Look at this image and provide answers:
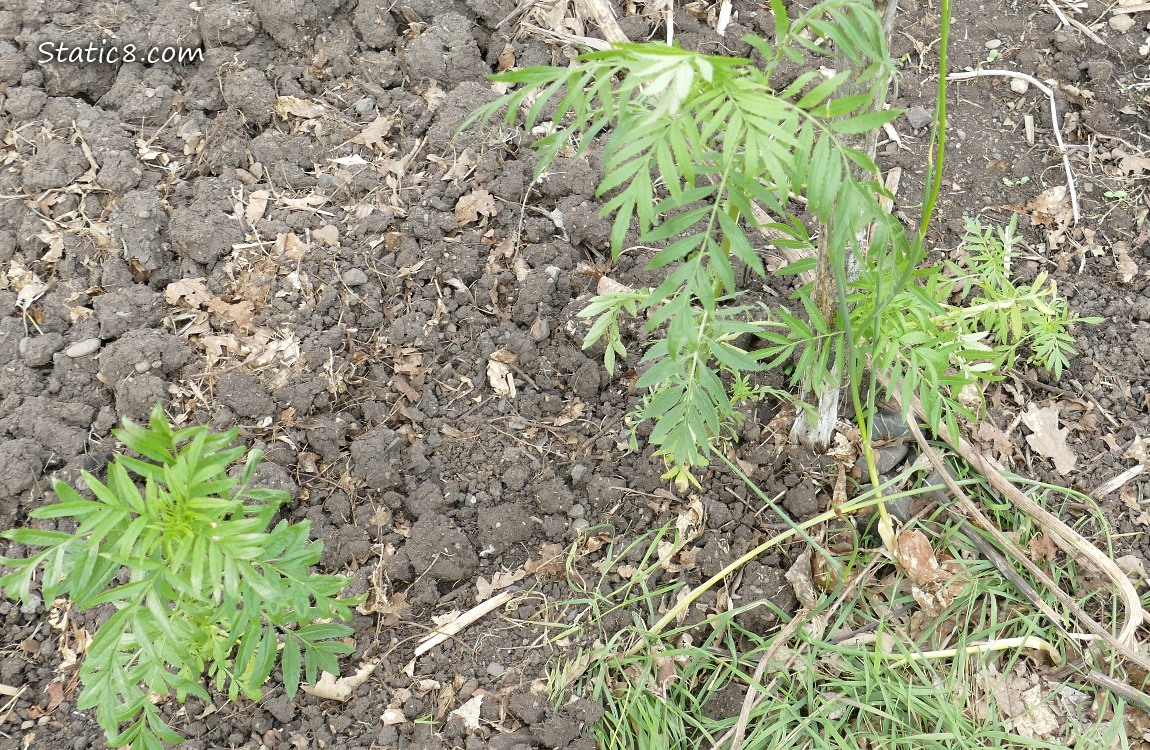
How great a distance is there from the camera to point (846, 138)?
2.46m

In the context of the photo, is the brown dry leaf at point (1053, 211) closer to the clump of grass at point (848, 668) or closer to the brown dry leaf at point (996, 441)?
the brown dry leaf at point (996, 441)

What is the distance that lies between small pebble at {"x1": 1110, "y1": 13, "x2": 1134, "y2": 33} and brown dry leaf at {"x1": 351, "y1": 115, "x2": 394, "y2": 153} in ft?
10.0

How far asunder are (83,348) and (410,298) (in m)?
1.09

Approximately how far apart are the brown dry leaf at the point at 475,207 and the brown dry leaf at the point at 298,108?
2.44ft

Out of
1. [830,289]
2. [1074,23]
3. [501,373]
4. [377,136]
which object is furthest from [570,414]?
[1074,23]

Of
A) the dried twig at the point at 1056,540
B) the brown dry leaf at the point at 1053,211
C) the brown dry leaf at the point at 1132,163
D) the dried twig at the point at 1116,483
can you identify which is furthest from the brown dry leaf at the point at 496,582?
the brown dry leaf at the point at 1132,163

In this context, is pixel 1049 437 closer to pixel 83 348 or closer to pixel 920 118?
pixel 920 118

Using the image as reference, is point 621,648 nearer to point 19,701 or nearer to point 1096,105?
point 19,701

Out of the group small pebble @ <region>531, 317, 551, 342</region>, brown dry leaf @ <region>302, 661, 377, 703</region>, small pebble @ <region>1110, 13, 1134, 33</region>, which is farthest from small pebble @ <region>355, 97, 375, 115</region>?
small pebble @ <region>1110, 13, 1134, 33</region>

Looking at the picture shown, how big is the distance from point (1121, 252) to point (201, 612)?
327cm

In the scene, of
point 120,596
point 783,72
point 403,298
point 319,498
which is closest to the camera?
point 120,596

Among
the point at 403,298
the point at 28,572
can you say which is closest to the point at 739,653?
the point at 403,298

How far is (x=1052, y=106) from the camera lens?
3.48 m

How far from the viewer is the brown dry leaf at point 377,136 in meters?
3.35
